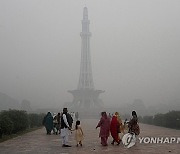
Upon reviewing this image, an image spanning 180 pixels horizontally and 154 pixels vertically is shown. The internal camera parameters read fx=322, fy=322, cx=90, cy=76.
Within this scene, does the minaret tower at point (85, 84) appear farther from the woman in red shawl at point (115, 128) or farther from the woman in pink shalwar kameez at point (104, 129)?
the woman in pink shalwar kameez at point (104, 129)

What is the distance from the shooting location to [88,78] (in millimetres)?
88875

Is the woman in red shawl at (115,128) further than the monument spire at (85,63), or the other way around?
the monument spire at (85,63)

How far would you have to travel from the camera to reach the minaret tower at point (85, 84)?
87.1m

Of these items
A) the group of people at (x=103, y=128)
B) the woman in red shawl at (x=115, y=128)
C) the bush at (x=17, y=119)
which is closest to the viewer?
the group of people at (x=103, y=128)

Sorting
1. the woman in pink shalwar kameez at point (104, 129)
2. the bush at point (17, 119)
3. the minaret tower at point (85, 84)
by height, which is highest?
the minaret tower at point (85, 84)

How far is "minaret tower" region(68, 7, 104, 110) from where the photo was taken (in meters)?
87.1

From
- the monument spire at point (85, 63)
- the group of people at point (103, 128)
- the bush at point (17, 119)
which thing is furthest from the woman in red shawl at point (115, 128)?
the monument spire at point (85, 63)

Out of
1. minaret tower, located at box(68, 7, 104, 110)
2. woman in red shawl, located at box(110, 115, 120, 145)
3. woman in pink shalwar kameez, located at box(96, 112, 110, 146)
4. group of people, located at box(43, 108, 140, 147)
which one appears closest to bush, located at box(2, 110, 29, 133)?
group of people, located at box(43, 108, 140, 147)

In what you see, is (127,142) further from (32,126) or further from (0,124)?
(32,126)

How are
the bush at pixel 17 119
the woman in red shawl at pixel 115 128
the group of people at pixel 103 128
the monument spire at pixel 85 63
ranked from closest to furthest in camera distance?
1. the group of people at pixel 103 128
2. the woman in red shawl at pixel 115 128
3. the bush at pixel 17 119
4. the monument spire at pixel 85 63

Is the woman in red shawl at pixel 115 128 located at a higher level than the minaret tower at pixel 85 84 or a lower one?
lower

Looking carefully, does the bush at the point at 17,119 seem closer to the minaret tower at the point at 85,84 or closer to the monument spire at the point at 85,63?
the minaret tower at the point at 85,84

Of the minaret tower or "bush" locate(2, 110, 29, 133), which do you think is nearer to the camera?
"bush" locate(2, 110, 29, 133)

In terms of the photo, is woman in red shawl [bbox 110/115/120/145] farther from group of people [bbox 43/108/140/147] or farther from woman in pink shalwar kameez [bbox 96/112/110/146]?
woman in pink shalwar kameez [bbox 96/112/110/146]
